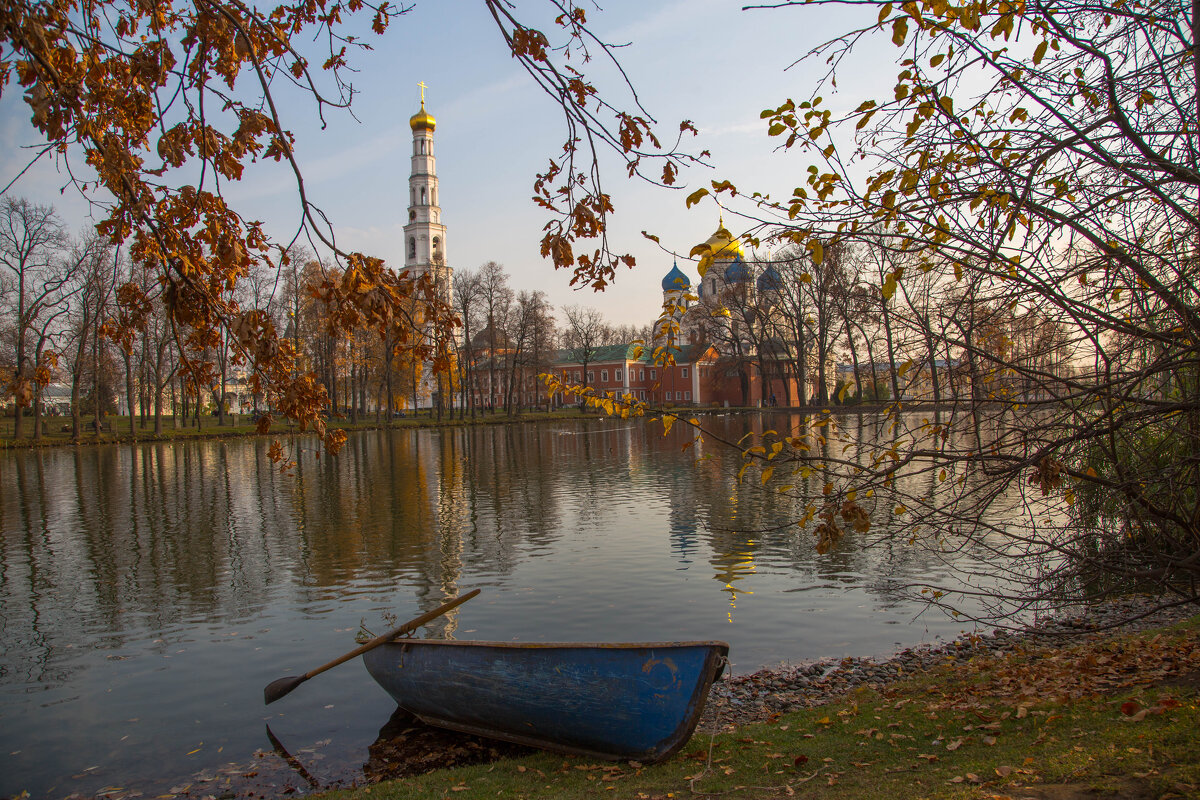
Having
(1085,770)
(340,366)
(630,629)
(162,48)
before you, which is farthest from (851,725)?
(340,366)

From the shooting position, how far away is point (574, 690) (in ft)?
20.4

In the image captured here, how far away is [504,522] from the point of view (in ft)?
60.2

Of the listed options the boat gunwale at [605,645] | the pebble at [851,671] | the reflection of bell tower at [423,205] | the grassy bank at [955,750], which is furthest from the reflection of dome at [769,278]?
the reflection of bell tower at [423,205]

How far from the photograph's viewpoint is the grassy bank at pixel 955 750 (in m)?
4.61

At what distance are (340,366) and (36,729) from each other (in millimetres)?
55450

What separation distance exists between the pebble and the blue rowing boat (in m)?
0.86

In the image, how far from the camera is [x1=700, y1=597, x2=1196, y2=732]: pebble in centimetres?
758

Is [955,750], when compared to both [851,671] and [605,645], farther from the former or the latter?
[851,671]

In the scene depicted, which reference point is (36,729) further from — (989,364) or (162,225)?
(989,364)

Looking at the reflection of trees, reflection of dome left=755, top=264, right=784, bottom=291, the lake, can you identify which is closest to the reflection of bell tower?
the reflection of trees

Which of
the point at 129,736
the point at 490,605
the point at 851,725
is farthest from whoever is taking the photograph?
the point at 490,605

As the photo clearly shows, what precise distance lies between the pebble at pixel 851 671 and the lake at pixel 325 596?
0.46m

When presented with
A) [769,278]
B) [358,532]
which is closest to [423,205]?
[358,532]

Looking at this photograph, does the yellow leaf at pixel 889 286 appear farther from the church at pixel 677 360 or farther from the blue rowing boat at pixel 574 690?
the church at pixel 677 360
